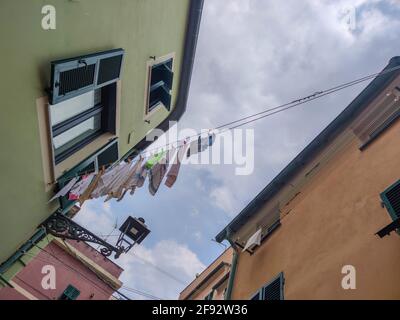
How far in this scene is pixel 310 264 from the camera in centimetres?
596

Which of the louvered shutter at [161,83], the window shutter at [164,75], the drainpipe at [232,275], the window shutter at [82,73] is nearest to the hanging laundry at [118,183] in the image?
the window shutter at [82,73]

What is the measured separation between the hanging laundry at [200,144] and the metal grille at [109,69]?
293 cm

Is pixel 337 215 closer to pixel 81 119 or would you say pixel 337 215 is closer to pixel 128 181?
pixel 128 181

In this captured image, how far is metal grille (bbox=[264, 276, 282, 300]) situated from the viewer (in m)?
6.38

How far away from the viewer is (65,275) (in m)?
15.0

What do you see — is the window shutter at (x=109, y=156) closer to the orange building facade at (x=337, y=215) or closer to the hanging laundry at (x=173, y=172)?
the hanging laundry at (x=173, y=172)

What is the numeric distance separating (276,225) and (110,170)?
13.5 feet

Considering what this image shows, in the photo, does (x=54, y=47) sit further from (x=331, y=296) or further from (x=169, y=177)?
(x=331, y=296)

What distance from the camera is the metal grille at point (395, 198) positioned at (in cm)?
454

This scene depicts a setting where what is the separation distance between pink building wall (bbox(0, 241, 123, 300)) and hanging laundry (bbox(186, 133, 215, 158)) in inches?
324

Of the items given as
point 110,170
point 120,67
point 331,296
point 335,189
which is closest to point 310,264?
point 331,296

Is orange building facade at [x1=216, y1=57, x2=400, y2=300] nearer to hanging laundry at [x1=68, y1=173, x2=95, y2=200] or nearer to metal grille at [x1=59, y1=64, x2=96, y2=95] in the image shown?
hanging laundry at [x1=68, y1=173, x2=95, y2=200]

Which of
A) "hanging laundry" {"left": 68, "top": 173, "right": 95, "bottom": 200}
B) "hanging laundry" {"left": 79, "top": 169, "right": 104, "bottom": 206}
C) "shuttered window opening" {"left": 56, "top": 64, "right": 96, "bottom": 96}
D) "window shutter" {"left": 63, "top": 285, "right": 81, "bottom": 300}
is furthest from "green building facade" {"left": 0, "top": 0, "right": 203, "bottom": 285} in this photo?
"window shutter" {"left": 63, "top": 285, "right": 81, "bottom": 300}

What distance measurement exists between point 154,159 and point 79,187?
85.2 inches
